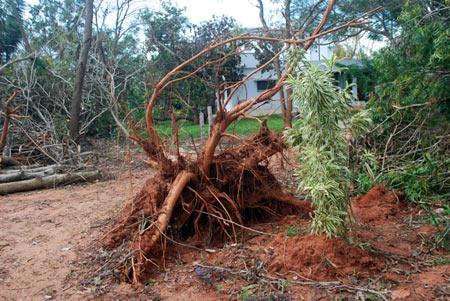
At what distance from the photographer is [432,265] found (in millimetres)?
3629

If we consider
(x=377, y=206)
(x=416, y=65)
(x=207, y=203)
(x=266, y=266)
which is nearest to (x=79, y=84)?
(x=207, y=203)

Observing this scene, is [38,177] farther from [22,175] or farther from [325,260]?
[325,260]

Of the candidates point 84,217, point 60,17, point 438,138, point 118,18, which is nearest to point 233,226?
point 84,217

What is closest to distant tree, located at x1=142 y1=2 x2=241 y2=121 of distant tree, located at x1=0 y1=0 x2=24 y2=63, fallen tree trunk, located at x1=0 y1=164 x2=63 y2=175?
distant tree, located at x1=0 y1=0 x2=24 y2=63

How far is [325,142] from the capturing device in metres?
3.53

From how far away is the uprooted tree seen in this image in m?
4.35

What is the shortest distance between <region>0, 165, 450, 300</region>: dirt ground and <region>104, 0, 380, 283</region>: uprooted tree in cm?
22

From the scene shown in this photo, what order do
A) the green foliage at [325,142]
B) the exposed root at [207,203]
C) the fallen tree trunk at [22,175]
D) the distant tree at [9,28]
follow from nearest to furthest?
the green foliage at [325,142], the exposed root at [207,203], the fallen tree trunk at [22,175], the distant tree at [9,28]

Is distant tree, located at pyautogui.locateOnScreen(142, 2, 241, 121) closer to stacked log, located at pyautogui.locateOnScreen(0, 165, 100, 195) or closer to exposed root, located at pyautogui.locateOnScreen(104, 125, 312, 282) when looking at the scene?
stacked log, located at pyautogui.locateOnScreen(0, 165, 100, 195)

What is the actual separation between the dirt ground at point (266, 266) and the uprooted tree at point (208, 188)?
0.73 ft

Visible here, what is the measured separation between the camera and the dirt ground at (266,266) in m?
3.35

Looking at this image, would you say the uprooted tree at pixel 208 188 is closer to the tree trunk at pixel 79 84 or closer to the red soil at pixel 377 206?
the red soil at pixel 377 206

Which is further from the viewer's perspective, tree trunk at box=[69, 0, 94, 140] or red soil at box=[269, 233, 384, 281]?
tree trunk at box=[69, 0, 94, 140]

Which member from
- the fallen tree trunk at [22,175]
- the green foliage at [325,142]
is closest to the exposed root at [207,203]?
the green foliage at [325,142]
